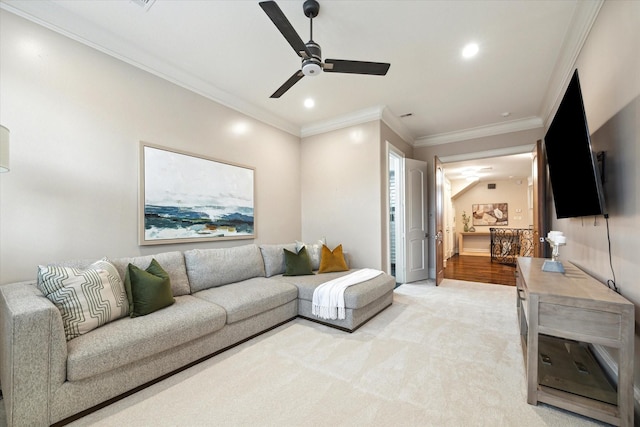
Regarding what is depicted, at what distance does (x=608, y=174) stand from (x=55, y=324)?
145 inches

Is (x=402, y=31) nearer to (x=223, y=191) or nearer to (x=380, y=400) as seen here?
(x=223, y=191)

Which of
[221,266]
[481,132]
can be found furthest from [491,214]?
[221,266]

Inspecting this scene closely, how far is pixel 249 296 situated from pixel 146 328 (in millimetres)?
911

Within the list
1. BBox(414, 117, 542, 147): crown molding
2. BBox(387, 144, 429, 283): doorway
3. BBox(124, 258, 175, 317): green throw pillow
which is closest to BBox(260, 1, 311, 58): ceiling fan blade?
BBox(124, 258, 175, 317): green throw pillow

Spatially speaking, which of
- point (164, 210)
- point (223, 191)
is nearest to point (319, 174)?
point (223, 191)

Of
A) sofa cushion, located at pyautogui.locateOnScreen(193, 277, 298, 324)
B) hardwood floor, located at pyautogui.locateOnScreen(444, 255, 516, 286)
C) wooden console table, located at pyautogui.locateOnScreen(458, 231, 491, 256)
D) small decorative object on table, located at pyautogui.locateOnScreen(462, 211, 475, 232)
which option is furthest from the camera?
small decorative object on table, located at pyautogui.locateOnScreen(462, 211, 475, 232)

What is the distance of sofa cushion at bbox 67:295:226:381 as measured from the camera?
1.58 meters

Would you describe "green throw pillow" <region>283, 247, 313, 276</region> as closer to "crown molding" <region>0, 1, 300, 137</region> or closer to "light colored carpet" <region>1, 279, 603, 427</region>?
"light colored carpet" <region>1, 279, 603, 427</region>

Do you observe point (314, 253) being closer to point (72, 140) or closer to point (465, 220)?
point (72, 140)

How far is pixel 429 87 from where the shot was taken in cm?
344

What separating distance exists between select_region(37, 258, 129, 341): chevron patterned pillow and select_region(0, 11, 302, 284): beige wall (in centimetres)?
51

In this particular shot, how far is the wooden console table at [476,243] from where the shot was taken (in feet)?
30.0

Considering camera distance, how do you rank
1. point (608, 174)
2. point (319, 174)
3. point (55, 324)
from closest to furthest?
point (55, 324) < point (608, 174) < point (319, 174)

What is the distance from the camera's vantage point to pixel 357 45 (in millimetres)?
2607
